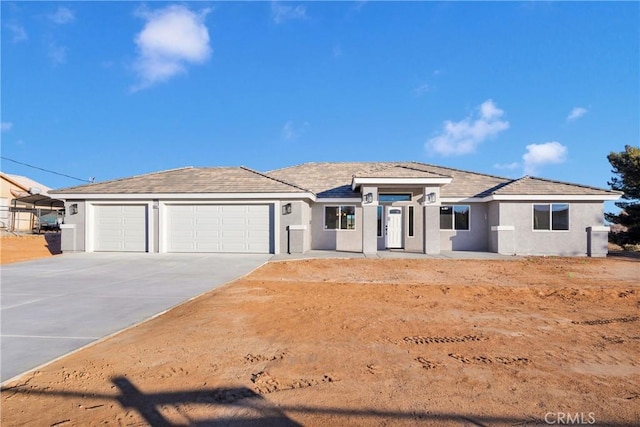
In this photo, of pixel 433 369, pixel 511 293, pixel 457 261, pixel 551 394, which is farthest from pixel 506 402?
pixel 457 261

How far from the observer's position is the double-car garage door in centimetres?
1664

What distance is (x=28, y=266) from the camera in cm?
1229

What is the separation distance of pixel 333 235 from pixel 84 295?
39.5ft

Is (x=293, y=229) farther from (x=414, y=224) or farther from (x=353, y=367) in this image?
(x=353, y=367)

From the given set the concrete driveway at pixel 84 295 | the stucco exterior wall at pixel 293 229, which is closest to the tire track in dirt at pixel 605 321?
the concrete driveway at pixel 84 295

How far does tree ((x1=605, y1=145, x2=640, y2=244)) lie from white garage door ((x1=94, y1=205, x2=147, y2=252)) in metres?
27.9

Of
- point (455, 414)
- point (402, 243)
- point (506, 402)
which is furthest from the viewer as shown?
point (402, 243)

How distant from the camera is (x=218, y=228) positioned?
55.1 feet

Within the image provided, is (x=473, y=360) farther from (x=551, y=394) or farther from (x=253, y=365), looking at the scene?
(x=253, y=365)

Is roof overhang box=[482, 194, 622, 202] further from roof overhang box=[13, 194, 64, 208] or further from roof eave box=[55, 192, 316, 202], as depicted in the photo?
roof overhang box=[13, 194, 64, 208]

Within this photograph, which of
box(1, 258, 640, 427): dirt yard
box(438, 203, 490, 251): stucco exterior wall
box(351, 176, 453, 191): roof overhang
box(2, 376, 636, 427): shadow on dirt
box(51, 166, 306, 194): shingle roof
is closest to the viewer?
box(2, 376, 636, 427): shadow on dirt

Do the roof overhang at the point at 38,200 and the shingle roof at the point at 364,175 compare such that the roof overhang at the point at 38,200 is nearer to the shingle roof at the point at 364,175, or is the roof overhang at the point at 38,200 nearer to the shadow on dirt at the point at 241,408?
the shingle roof at the point at 364,175

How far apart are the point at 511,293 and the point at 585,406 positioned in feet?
18.9

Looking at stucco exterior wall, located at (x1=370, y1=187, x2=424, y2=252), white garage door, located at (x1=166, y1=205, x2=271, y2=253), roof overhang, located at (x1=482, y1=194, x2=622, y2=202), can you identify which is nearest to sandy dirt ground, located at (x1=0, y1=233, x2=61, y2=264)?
white garage door, located at (x1=166, y1=205, x2=271, y2=253)
